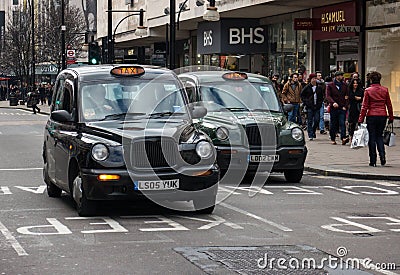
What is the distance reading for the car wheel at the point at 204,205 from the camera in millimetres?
11228

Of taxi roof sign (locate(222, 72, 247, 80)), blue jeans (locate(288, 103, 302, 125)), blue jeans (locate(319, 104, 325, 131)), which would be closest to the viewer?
taxi roof sign (locate(222, 72, 247, 80))

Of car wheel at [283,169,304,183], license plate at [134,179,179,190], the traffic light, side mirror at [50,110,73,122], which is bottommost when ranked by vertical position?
car wheel at [283,169,304,183]

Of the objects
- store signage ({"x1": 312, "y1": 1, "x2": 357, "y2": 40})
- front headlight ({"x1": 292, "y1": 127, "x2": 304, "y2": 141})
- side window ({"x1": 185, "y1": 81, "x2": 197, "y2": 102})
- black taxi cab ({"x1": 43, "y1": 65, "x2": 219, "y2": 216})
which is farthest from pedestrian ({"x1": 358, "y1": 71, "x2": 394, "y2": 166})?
store signage ({"x1": 312, "y1": 1, "x2": 357, "y2": 40})

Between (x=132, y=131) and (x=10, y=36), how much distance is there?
73.1 meters

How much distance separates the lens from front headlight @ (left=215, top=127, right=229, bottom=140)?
A: 15.0 m

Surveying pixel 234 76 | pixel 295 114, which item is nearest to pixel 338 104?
pixel 295 114

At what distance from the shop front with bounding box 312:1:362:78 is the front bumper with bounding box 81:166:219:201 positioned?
18418mm

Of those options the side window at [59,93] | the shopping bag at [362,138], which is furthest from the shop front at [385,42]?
the side window at [59,93]

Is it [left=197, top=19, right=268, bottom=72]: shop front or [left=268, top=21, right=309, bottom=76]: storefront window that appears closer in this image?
[left=268, top=21, right=309, bottom=76]: storefront window

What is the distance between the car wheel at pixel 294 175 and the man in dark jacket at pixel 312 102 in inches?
373

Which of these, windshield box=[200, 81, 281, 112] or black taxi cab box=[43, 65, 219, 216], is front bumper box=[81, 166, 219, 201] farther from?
windshield box=[200, 81, 281, 112]

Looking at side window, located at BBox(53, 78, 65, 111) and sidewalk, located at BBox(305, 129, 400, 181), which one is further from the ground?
side window, located at BBox(53, 78, 65, 111)

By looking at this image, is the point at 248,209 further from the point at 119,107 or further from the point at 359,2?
the point at 359,2

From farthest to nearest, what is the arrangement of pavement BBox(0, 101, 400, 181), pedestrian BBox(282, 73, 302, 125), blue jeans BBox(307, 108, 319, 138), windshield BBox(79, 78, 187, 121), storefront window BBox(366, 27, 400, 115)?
storefront window BBox(366, 27, 400, 115)
pedestrian BBox(282, 73, 302, 125)
blue jeans BBox(307, 108, 319, 138)
pavement BBox(0, 101, 400, 181)
windshield BBox(79, 78, 187, 121)
